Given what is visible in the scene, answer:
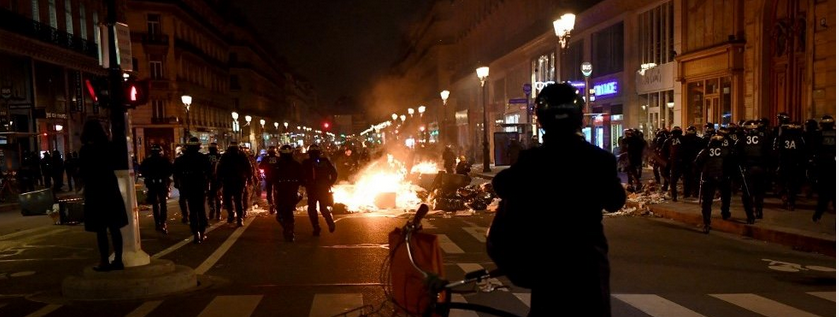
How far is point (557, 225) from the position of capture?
276cm

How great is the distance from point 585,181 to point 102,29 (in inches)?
299

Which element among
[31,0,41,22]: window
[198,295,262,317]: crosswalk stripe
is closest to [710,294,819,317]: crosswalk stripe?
[198,295,262,317]: crosswalk stripe

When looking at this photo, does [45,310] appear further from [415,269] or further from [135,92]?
[415,269]

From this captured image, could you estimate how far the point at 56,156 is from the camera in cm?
2664

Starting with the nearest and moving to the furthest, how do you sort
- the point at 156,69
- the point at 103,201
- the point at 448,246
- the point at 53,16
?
the point at 103,201, the point at 448,246, the point at 53,16, the point at 156,69

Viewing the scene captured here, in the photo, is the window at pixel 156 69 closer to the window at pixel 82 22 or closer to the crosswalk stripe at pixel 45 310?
the window at pixel 82 22

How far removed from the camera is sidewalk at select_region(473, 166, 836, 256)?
36.1 feet

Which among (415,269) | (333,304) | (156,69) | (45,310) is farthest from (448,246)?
(156,69)

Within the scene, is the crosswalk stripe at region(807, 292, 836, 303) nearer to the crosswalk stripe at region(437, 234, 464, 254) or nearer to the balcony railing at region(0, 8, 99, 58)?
the crosswalk stripe at region(437, 234, 464, 254)

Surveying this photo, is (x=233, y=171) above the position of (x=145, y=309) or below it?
above

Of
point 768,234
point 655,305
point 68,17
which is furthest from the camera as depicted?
point 68,17

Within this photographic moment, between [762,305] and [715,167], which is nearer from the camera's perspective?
[762,305]

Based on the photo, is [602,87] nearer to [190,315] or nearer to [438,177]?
[438,177]

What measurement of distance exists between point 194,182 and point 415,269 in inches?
377
